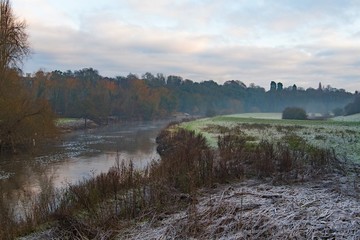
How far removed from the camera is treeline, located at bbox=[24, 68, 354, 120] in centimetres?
7862

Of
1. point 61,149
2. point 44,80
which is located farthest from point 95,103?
point 61,149

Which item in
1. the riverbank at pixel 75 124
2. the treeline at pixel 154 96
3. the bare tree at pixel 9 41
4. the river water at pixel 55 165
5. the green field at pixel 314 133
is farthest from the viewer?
the treeline at pixel 154 96

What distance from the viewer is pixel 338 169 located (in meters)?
13.5

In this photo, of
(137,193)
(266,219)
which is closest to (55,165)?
(137,193)

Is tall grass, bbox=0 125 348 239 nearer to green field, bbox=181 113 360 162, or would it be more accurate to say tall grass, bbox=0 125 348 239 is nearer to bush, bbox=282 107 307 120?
green field, bbox=181 113 360 162

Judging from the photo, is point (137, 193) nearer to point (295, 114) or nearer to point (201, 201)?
point (201, 201)

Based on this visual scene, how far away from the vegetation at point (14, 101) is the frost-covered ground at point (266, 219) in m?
24.8

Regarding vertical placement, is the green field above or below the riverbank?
above

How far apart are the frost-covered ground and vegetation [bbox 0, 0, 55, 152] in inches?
975

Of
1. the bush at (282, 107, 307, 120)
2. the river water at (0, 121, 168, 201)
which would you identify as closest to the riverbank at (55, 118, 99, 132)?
the river water at (0, 121, 168, 201)

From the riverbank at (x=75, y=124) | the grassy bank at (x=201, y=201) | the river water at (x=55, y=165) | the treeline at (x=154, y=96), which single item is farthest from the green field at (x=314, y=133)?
the treeline at (x=154, y=96)

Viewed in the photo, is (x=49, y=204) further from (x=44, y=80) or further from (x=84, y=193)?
(x=44, y=80)

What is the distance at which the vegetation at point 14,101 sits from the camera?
2928cm

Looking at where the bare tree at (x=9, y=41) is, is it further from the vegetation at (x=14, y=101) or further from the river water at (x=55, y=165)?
the river water at (x=55, y=165)
